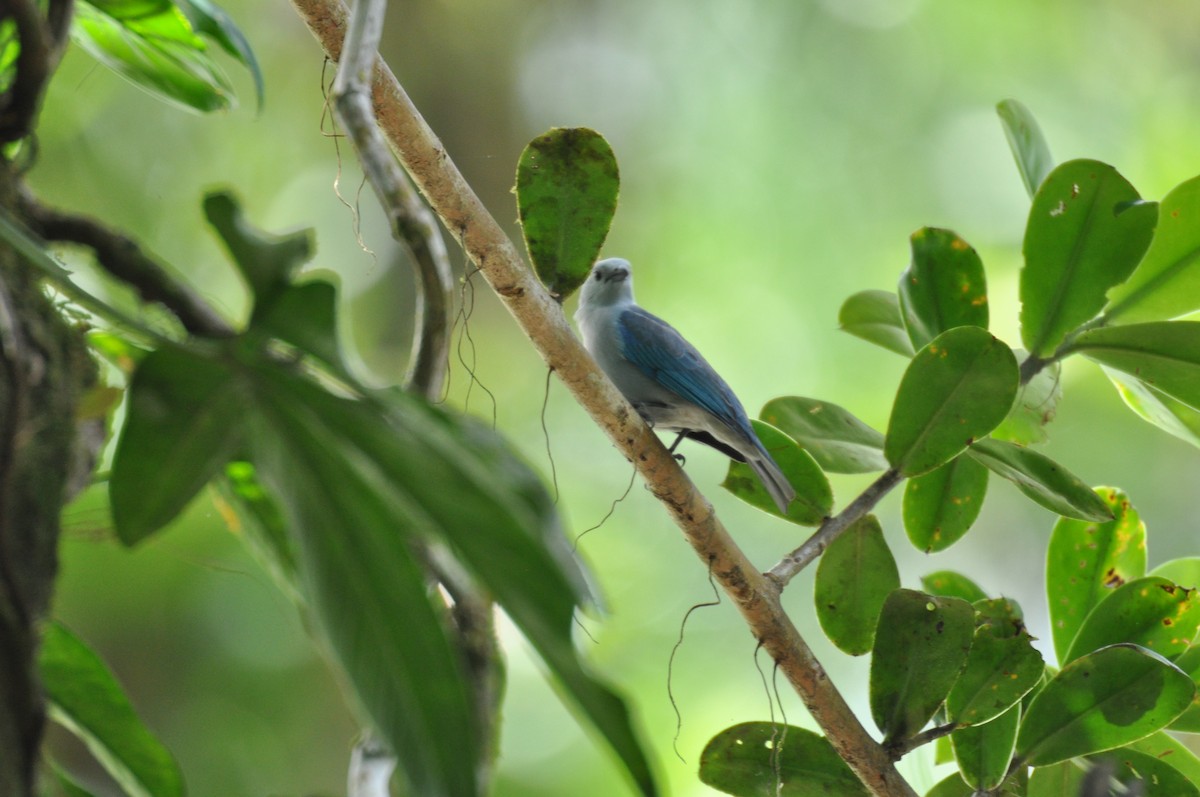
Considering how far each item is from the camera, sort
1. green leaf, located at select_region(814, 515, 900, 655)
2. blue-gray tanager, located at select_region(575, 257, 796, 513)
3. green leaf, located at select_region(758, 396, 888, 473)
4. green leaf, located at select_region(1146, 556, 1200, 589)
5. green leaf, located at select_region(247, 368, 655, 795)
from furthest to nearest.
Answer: blue-gray tanager, located at select_region(575, 257, 796, 513) → green leaf, located at select_region(1146, 556, 1200, 589) → green leaf, located at select_region(758, 396, 888, 473) → green leaf, located at select_region(814, 515, 900, 655) → green leaf, located at select_region(247, 368, 655, 795)

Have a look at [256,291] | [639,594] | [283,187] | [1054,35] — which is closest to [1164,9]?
[1054,35]

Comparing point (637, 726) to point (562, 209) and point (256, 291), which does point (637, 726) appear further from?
point (562, 209)

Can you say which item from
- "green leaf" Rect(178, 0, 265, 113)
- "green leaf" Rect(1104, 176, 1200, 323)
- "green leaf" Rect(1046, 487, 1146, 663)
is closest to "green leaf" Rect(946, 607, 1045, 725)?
"green leaf" Rect(1046, 487, 1146, 663)

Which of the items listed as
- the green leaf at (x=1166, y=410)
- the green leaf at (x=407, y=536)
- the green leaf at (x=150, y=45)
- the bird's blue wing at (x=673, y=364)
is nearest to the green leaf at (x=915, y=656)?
the green leaf at (x=1166, y=410)

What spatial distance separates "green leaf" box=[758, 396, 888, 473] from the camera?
1823 millimetres

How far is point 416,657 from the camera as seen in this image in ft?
2.87

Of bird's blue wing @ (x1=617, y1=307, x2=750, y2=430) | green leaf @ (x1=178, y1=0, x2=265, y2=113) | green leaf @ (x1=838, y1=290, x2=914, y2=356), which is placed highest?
green leaf @ (x1=838, y1=290, x2=914, y2=356)

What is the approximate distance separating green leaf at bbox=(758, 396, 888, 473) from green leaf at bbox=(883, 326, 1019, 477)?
20cm

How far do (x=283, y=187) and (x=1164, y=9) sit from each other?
562 centimetres

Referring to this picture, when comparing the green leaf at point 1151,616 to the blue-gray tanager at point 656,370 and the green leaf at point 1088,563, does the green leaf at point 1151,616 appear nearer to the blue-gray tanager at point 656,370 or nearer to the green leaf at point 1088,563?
the green leaf at point 1088,563

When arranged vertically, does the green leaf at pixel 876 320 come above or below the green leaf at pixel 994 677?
above

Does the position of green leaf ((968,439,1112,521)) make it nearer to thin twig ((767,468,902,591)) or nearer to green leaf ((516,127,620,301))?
thin twig ((767,468,902,591))

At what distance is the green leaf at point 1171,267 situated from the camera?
73.7 inches

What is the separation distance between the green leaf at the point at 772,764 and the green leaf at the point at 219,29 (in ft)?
3.95
